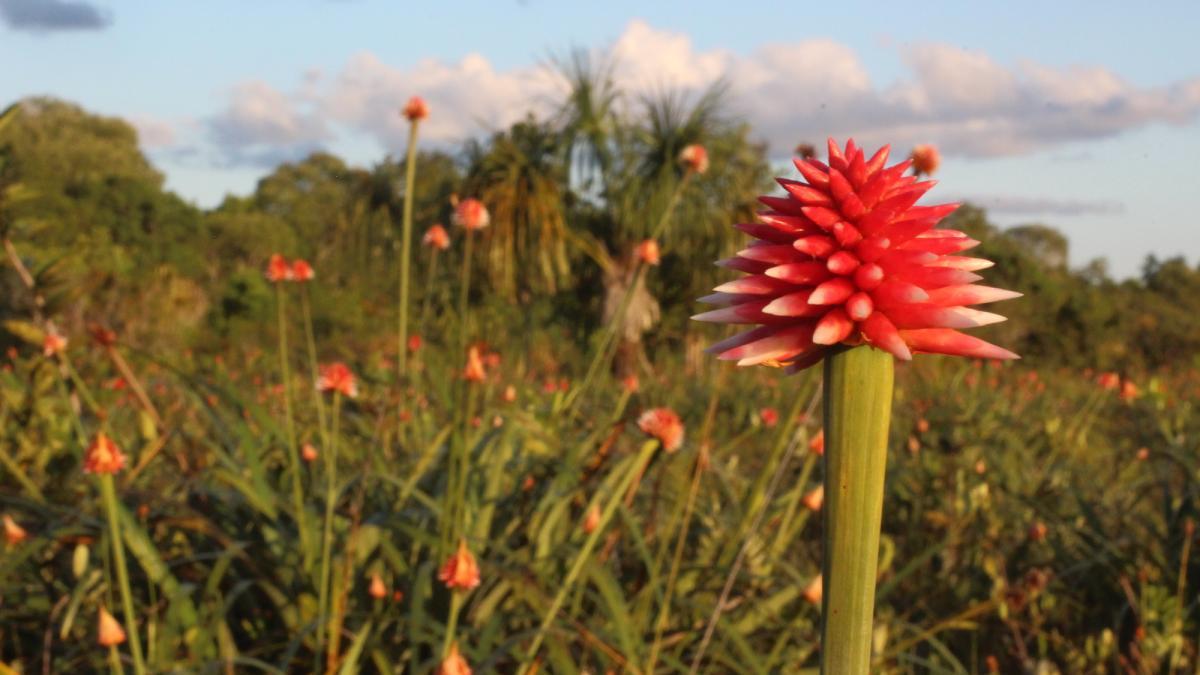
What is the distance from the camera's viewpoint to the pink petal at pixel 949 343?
0.60 meters

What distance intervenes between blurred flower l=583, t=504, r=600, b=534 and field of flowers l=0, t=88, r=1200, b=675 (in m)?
0.01

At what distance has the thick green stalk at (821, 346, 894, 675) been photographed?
63cm

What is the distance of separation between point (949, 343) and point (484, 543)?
6.95 ft

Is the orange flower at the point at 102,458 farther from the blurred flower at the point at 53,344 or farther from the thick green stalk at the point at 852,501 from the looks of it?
the thick green stalk at the point at 852,501

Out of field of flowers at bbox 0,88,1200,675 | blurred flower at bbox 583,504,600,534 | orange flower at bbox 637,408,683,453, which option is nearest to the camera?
orange flower at bbox 637,408,683,453

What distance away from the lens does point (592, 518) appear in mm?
2494

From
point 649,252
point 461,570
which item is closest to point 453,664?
point 461,570

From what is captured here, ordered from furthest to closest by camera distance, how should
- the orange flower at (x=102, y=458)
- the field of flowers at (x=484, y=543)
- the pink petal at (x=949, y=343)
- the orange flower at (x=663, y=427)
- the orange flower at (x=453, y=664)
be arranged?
the field of flowers at (x=484, y=543)
the orange flower at (x=663, y=427)
the orange flower at (x=102, y=458)
the orange flower at (x=453, y=664)
the pink petal at (x=949, y=343)

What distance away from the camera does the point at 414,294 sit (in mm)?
20688

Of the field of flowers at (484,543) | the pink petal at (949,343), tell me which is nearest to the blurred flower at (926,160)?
the field of flowers at (484,543)

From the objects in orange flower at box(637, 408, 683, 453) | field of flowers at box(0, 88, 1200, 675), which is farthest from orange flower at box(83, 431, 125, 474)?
orange flower at box(637, 408, 683, 453)

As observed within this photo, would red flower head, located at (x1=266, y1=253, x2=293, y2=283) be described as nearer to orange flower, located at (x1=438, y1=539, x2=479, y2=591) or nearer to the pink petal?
orange flower, located at (x1=438, y1=539, x2=479, y2=591)

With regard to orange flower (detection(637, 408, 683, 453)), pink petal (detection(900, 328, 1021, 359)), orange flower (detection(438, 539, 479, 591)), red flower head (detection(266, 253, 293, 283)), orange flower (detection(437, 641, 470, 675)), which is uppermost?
pink petal (detection(900, 328, 1021, 359))

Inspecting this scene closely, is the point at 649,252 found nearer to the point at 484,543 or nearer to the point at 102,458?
the point at 484,543
